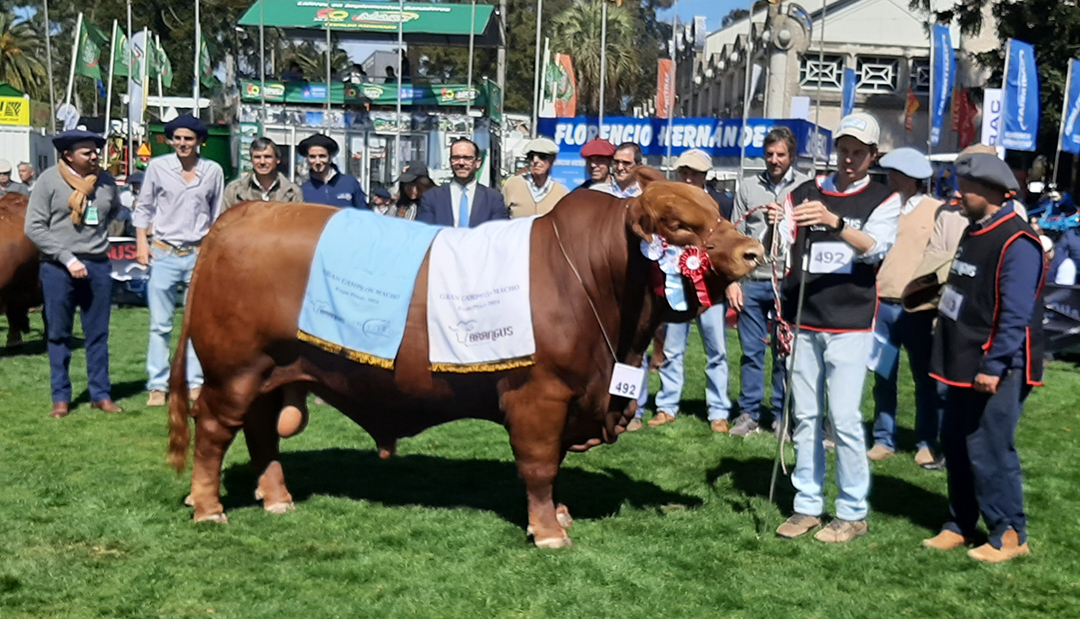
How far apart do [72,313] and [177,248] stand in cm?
107

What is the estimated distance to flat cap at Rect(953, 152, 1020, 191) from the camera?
210 inches

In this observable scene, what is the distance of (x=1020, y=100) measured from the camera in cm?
1761

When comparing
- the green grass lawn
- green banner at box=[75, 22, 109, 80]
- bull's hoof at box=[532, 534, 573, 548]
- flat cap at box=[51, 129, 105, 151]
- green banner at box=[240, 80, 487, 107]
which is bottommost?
the green grass lawn

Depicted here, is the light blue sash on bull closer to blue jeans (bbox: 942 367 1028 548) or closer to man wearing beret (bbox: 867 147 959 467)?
blue jeans (bbox: 942 367 1028 548)

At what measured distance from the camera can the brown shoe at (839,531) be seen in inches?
227

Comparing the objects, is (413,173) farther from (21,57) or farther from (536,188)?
(21,57)

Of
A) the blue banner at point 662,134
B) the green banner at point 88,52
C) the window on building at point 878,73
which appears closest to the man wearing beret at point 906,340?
the blue banner at point 662,134

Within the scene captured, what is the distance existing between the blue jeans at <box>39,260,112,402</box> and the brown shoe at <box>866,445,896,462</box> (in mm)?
5960

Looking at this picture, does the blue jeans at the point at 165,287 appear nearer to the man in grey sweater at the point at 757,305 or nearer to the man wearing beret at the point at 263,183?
the man wearing beret at the point at 263,183

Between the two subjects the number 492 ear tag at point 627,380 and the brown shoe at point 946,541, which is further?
the brown shoe at point 946,541

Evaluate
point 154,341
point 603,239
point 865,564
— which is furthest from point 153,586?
point 154,341

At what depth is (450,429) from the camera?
27.6 feet

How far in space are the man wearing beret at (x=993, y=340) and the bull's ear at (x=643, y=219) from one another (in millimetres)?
1621

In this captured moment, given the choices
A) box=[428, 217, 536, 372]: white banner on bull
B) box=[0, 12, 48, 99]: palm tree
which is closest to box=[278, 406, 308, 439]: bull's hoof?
box=[428, 217, 536, 372]: white banner on bull
